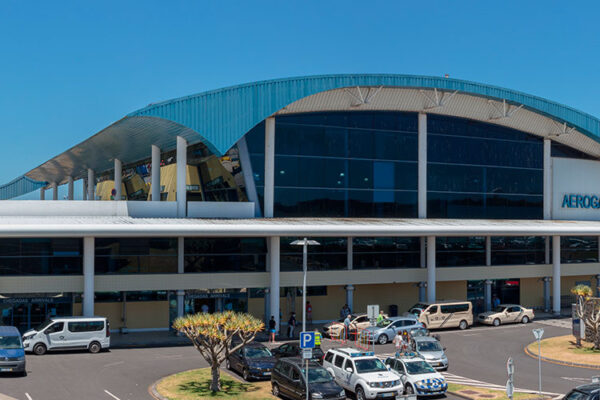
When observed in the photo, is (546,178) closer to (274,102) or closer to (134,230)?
(274,102)

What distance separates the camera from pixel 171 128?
3938cm

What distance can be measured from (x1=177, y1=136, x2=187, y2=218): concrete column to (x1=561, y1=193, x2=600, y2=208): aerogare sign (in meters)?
30.5

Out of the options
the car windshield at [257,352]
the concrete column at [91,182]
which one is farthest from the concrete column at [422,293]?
the concrete column at [91,182]

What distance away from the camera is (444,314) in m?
41.7

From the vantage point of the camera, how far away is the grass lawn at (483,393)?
78.1 feet

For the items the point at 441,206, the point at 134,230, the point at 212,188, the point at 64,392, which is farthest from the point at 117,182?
the point at 64,392

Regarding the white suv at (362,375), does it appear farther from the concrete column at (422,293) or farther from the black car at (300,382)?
the concrete column at (422,293)

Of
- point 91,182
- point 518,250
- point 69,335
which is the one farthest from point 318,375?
point 91,182

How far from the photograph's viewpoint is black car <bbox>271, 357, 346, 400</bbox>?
22672 mm

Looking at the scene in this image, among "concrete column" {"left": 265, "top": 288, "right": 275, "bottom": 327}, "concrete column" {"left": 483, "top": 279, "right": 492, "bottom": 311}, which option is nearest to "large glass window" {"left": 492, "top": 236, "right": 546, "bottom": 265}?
"concrete column" {"left": 483, "top": 279, "right": 492, "bottom": 311}

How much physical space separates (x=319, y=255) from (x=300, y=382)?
2041 centimetres

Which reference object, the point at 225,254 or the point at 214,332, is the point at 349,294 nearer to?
the point at 225,254

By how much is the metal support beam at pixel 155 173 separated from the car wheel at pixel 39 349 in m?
15.6

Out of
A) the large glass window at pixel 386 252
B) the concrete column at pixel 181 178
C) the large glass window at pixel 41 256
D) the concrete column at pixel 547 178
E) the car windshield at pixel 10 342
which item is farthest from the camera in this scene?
the concrete column at pixel 547 178
